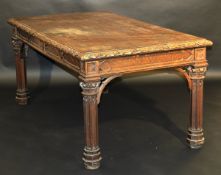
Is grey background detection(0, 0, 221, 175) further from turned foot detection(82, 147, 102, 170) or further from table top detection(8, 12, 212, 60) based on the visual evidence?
table top detection(8, 12, 212, 60)

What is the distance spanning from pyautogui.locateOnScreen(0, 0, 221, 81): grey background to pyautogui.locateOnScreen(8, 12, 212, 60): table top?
732 millimetres

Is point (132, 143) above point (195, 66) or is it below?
below

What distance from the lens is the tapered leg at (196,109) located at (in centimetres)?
388

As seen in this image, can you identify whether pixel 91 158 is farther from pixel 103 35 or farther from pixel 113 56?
pixel 103 35

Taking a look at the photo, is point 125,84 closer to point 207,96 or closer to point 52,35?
point 207,96

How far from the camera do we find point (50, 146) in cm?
412

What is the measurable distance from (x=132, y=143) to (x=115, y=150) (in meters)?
0.18

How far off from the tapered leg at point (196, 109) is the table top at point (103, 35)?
212 millimetres

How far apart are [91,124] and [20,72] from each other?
5.01ft

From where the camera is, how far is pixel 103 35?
13.3 ft

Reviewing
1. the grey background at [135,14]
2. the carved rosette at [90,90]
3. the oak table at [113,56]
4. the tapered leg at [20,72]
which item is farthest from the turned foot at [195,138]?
the grey background at [135,14]

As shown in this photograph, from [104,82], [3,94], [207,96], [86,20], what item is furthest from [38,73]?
[104,82]

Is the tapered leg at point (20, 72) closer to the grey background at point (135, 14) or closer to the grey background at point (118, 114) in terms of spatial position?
the grey background at point (118, 114)

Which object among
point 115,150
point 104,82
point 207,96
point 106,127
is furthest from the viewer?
point 207,96
